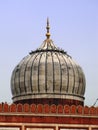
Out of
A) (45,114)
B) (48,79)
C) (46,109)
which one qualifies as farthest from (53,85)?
(45,114)

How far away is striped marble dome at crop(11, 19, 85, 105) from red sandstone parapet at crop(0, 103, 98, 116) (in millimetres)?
3898

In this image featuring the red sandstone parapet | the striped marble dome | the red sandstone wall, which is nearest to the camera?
the red sandstone wall

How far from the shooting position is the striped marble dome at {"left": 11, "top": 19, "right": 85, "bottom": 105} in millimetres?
31547

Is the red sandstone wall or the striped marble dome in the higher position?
the striped marble dome

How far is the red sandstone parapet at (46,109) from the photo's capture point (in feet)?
88.3

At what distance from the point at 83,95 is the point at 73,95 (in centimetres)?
114

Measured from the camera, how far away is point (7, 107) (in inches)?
1059

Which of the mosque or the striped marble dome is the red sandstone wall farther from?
the striped marble dome

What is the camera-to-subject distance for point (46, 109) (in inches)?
1069

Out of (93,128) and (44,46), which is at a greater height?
(44,46)

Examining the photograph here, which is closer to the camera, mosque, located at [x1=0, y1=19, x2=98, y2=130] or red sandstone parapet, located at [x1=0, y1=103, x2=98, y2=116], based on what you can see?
red sandstone parapet, located at [x1=0, y1=103, x2=98, y2=116]

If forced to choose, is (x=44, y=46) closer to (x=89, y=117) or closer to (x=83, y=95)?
(x=83, y=95)

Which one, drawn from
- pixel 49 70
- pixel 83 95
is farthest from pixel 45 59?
pixel 83 95

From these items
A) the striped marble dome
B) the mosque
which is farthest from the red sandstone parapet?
the striped marble dome
